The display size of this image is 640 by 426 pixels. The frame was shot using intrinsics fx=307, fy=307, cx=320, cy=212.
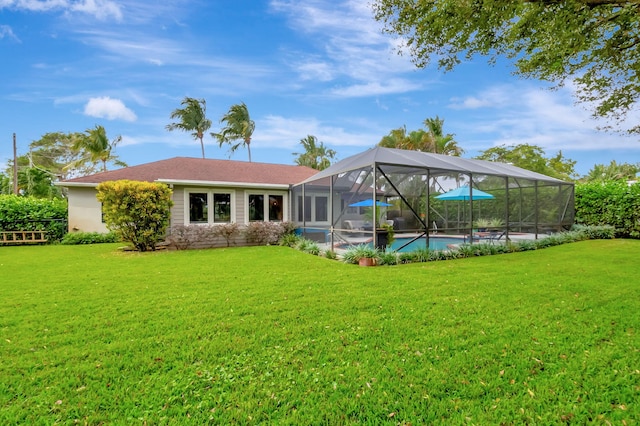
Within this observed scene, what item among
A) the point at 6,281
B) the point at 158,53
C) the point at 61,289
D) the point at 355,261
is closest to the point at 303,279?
the point at 355,261

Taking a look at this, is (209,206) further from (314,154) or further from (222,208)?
(314,154)

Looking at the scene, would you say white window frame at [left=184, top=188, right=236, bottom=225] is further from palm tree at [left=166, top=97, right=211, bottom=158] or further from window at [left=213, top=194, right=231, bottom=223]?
palm tree at [left=166, top=97, right=211, bottom=158]

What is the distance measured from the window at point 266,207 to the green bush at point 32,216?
27.5 feet

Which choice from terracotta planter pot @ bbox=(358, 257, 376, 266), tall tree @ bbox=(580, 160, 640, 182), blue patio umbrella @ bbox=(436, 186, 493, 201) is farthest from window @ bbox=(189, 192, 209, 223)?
tall tree @ bbox=(580, 160, 640, 182)

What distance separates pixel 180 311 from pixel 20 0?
1221 cm

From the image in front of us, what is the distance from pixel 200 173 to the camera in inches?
542

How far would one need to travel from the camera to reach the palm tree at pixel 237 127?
92.3ft

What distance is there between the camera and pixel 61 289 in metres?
5.41

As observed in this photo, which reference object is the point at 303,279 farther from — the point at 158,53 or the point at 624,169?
the point at 624,169

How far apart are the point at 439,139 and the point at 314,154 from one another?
18687 mm

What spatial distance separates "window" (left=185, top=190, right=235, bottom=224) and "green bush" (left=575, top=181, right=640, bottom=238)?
51.6 feet

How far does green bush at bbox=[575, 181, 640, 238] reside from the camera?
40.8 feet

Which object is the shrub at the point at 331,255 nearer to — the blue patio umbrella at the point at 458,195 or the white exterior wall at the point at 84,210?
the blue patio umbrella at the point at 458,195

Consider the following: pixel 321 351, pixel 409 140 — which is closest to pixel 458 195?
pixel 321 351
